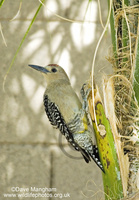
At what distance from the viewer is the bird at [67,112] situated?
6.12 ft

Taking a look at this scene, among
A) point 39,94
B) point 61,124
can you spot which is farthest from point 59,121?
point 39,94

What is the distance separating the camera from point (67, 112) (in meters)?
1.92

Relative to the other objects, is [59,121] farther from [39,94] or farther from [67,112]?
[39,94]

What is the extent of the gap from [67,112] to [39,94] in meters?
0.93

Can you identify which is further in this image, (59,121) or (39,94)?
(39,94)

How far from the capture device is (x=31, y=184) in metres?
2.79

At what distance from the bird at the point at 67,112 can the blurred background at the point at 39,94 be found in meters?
0.81

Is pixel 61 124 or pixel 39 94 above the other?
pixel 39 94

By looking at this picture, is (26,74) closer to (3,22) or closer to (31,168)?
(3,22)

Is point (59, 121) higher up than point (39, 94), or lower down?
lower down

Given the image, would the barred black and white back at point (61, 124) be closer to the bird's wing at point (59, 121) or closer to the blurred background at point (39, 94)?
the bird's wing at point (59, 121)

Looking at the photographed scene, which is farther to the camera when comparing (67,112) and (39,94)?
(39,94)

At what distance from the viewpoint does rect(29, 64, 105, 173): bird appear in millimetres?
1866

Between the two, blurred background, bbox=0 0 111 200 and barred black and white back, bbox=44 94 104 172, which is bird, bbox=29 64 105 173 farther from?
blurred background, bbox=0 0 111 200
